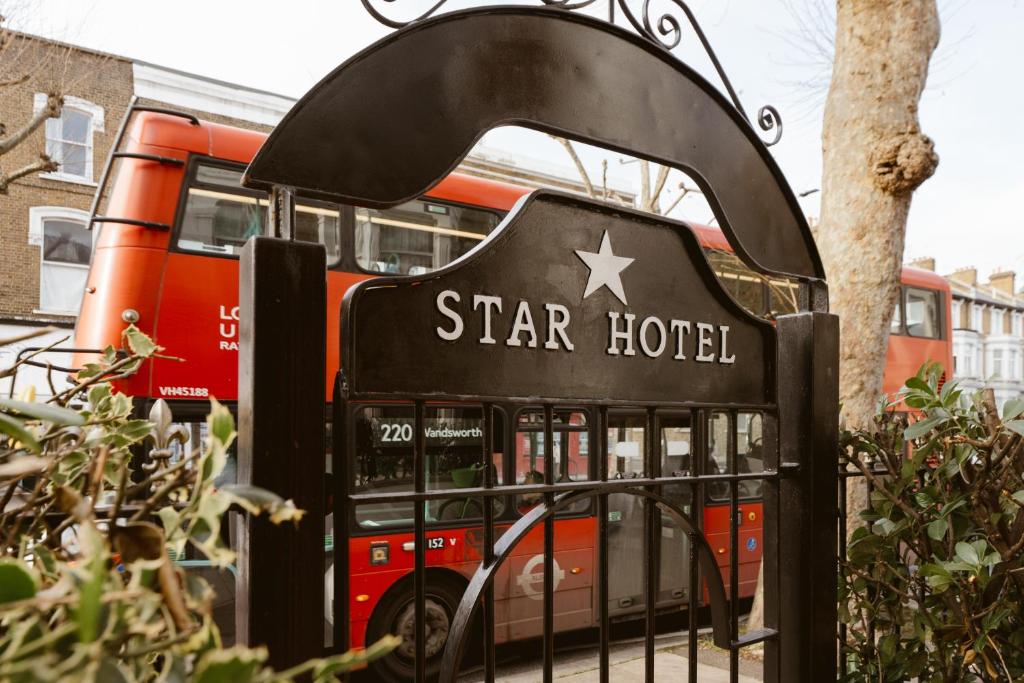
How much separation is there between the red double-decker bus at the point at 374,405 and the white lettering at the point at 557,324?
11.1 ft

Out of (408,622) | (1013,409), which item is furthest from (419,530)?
(408,622)

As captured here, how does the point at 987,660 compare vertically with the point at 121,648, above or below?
below

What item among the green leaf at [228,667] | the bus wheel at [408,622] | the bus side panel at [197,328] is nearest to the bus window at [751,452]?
the bus wheel at [408,622]

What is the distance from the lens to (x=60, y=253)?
15266 mm

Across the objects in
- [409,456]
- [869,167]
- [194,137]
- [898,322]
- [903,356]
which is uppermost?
[194,137]

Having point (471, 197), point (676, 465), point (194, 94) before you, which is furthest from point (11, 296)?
point (676, 465)

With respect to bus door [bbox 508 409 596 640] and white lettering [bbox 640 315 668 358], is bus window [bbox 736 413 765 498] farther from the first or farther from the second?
white lettering [bbox 640 315 668 358]

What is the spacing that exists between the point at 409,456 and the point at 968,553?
4257mm

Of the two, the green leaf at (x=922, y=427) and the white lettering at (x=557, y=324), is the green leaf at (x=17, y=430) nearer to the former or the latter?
the white lettering at (x=557, y=324)

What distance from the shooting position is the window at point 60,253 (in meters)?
15.0

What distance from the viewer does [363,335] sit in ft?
4.72

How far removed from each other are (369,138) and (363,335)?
0.39 metres

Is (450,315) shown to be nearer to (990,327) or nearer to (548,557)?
(548,557)

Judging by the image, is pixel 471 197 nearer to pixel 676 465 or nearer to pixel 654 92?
pixel 676 465
